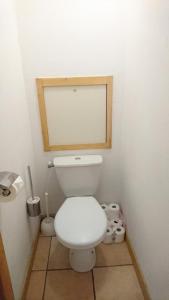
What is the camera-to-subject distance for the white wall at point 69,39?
138cm

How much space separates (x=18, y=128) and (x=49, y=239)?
42.2 inches

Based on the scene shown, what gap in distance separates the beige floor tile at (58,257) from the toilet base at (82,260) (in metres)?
0.08

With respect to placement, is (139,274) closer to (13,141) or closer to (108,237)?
(108,237)

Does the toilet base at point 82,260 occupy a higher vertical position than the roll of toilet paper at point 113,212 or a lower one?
lower

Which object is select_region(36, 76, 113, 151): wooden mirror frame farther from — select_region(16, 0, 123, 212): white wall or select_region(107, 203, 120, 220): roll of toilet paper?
select_region(107, 203, 120, 220): roll of toilet paper

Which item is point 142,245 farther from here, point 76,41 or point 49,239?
point 76,41

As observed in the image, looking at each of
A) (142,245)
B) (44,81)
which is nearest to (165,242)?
(142,245)

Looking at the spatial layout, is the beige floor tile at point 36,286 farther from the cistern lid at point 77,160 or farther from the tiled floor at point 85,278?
the cistern lid at point 77,160

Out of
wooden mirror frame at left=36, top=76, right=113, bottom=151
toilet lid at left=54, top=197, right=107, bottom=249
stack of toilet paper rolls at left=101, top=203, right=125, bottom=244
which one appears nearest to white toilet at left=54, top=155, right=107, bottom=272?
toilet lid at left=54, top=197, right=107, bottom=249

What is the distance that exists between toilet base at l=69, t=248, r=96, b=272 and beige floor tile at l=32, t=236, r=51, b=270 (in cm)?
24

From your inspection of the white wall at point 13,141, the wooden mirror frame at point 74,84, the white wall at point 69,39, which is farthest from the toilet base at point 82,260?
the white wall at point 69,39

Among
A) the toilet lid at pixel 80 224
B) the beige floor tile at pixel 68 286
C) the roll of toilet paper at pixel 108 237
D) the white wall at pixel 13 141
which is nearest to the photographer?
the white wall at pixel 13 141

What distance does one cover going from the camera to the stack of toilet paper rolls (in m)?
1.72

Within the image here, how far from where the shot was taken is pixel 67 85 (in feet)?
5.07
